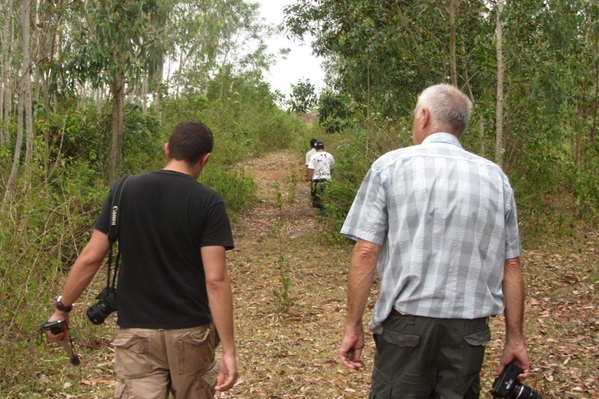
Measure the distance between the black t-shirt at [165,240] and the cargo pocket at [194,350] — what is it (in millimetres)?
56

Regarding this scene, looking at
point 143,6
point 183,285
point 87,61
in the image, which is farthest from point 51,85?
point 183,285

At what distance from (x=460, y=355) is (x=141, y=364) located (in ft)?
4.37

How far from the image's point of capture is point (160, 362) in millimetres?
3057

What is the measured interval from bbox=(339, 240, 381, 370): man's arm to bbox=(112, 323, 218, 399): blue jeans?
2.20 ft

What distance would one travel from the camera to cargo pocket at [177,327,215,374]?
119 inches

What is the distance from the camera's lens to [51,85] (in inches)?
435

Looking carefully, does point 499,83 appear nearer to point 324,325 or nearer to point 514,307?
point 324,325

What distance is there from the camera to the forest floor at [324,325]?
5352mm

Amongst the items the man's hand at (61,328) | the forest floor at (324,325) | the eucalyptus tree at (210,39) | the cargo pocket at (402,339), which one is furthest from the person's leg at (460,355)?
the eucalyptus tree at (210,39)

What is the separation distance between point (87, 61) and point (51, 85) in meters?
0.75

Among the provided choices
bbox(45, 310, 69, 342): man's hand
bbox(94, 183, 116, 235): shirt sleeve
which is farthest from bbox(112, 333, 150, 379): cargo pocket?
bbox(94, 183, 116, 235): shirt sleeve

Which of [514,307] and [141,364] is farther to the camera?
[141,364]

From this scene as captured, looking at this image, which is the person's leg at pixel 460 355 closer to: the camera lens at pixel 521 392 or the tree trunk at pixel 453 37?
the camera lens at pixel 521 392

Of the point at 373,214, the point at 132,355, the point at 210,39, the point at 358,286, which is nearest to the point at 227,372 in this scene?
the point at 132,355
